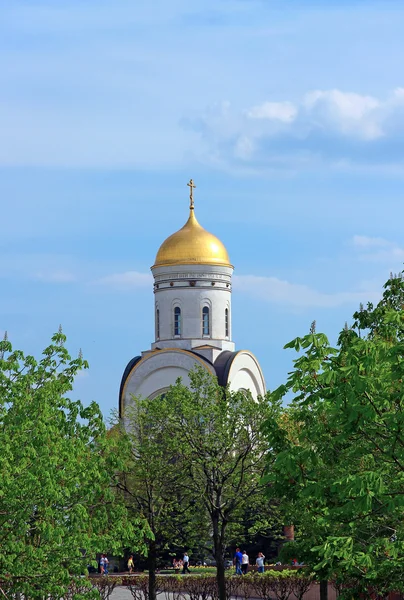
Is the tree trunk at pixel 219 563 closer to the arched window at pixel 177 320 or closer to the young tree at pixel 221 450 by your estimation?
the young tree at pixel 221 450

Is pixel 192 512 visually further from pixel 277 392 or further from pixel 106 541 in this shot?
pixel 277 392

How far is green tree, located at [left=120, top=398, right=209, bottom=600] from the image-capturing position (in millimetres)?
31781

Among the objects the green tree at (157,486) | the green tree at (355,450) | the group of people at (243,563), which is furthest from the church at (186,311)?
the green tree at (355,450)

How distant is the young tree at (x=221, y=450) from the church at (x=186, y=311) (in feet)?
73.6

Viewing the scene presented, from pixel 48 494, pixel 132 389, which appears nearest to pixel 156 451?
pixel 48 494

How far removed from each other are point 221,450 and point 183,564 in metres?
13.9

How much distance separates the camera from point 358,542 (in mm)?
14375

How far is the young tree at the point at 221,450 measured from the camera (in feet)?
101

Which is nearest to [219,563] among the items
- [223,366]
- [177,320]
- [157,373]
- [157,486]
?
[157,486]

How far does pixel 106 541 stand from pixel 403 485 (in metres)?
9.32

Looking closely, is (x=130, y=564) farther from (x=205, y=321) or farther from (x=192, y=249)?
(x=192, y=249)

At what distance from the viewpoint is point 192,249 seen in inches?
2173

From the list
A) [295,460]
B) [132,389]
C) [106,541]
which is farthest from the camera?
[132,389]

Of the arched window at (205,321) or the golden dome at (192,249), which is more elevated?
the golden dome at (192,249)
